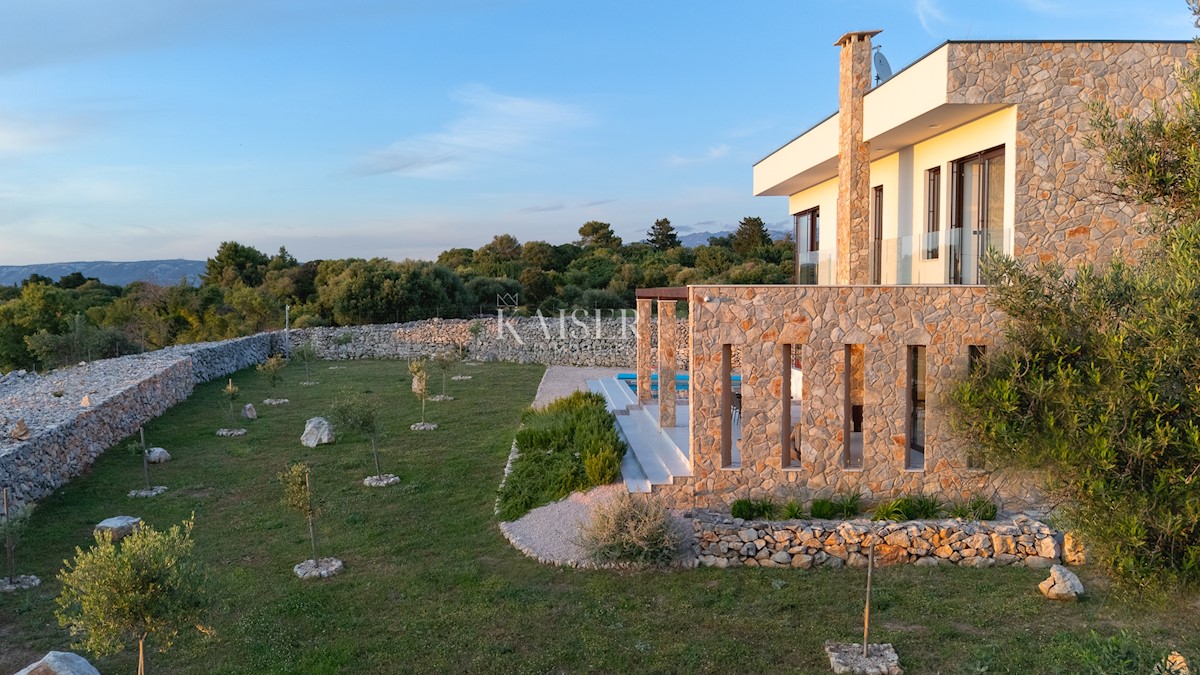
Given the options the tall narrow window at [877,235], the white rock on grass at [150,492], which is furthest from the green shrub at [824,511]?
the white rock on grass at [150,492]

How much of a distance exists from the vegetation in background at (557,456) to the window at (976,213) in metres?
5.72

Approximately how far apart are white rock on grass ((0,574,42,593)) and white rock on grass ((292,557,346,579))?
2.72 meters

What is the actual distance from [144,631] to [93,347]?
96.2ft

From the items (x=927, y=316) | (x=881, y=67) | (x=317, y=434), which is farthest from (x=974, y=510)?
(x=317, y=434)

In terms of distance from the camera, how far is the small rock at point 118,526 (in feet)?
31.1

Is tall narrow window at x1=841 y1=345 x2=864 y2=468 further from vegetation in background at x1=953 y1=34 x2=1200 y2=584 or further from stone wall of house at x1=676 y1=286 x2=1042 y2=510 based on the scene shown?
vegetation in background at x1=953 y1=34 x2=1200 y2=584

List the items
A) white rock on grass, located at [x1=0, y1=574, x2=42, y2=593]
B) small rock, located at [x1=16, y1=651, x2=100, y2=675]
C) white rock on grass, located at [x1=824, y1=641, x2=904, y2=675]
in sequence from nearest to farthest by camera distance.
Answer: small rock, located at [x1=16, y1=651, x2=100, y2=675] < white rock on grass, located at [x1=824, y1=641, x2=904, y2=675] < white rock on grass, located at [x1=0, y1=574, x2=42, y2=593]

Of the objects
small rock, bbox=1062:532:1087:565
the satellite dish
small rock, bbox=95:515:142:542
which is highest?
the satellite dish

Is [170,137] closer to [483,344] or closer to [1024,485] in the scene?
[483,344]

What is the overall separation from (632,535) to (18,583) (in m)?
6.71

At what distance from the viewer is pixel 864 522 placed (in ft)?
29.2

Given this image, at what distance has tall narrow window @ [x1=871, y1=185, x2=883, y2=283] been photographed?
13.4 metres

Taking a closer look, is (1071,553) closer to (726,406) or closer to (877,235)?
(726,406)

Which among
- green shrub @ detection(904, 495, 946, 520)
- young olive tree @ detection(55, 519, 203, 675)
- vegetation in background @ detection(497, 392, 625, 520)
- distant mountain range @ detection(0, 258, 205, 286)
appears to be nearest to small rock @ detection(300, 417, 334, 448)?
vegetation in background @ detection(497, 392, 625, 520)
